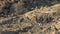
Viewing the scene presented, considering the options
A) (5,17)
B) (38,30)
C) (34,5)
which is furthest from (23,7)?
(38,30)

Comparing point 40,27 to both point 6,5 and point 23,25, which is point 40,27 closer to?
point 23,25

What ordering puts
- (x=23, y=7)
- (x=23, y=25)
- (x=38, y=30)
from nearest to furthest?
(x=38, y=30) < (x=23, y=25) < (x=23, y=7)

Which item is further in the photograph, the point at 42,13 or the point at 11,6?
the point at 11,6

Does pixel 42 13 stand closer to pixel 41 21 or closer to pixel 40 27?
pixel 41 21

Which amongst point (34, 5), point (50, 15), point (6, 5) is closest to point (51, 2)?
point (34, 5)

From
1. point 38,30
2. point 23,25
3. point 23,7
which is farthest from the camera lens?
point 23,7

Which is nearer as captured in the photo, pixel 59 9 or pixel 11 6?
pixel 59 9
